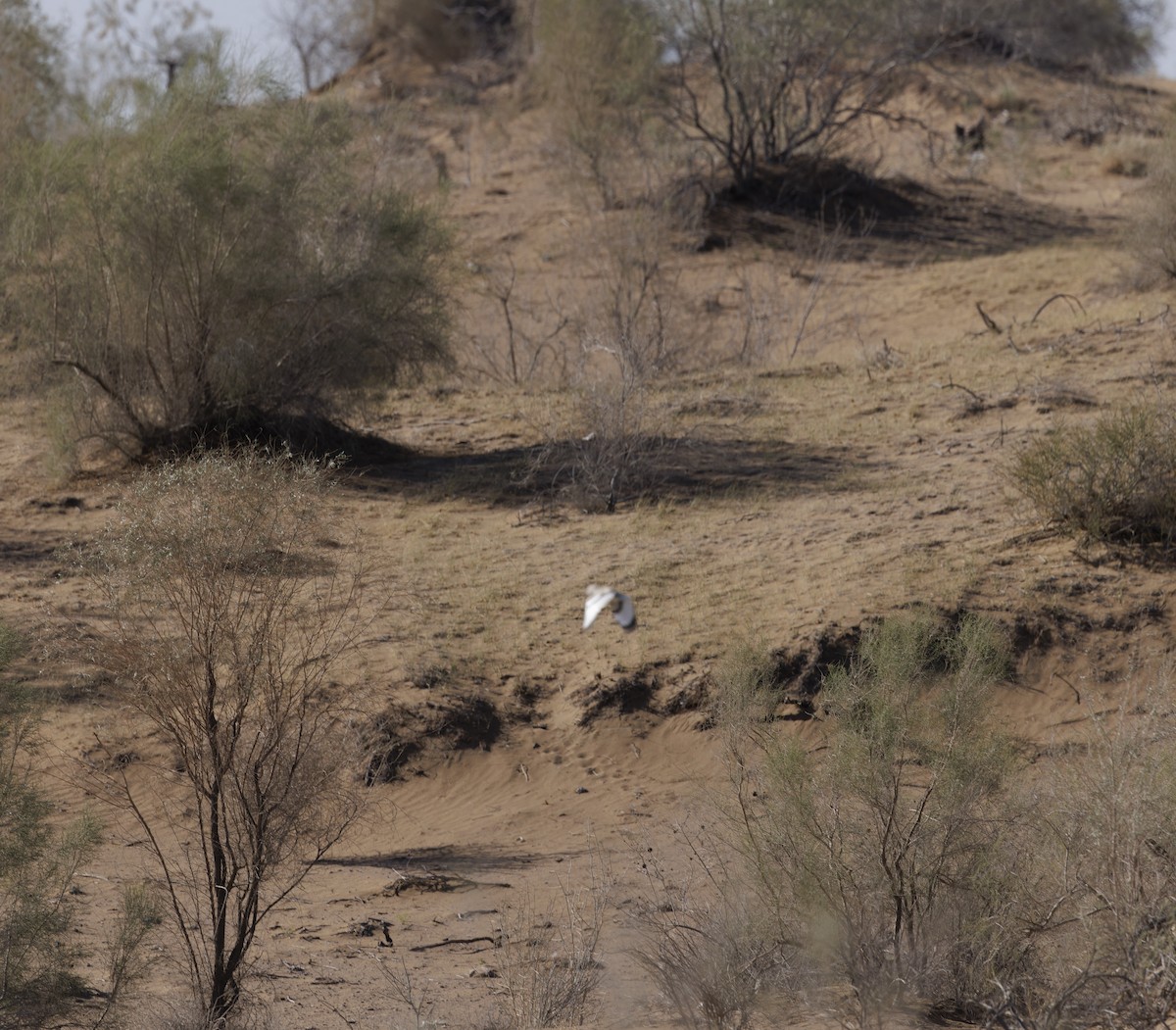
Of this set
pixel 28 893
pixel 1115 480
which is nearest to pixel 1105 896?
pixel 28 893

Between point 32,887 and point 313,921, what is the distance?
1.45m

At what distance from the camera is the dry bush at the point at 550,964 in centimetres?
548

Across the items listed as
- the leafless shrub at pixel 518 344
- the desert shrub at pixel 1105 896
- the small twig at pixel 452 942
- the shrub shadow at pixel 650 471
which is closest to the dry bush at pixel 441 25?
the leafless shrub at pixel 518 344

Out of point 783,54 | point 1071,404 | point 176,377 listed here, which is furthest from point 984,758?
point 783,54

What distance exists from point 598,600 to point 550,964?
12.8 ft

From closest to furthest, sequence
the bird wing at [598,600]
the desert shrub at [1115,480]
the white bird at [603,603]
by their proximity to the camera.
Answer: the white bird at [603,603], the bird wing at [598,600], the desert shrub at [1115,480]

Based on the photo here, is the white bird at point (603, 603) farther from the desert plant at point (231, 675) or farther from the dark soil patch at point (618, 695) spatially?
the desert plant at point (231, 675)

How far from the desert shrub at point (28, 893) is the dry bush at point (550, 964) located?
1.67m

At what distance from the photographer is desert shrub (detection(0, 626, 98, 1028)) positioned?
5.46 meters

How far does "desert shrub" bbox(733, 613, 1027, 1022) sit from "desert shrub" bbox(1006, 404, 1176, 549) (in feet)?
12.3

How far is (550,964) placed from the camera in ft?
19.7

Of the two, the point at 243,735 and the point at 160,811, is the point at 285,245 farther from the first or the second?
the point at 243,735

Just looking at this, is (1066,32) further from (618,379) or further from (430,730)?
(430,730)

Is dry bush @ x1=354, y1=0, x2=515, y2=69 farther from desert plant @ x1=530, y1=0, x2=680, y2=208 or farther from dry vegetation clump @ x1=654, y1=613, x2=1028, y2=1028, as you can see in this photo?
dry vegetation clump @ x1=654, y1=613, x2=1028, y2=1028
